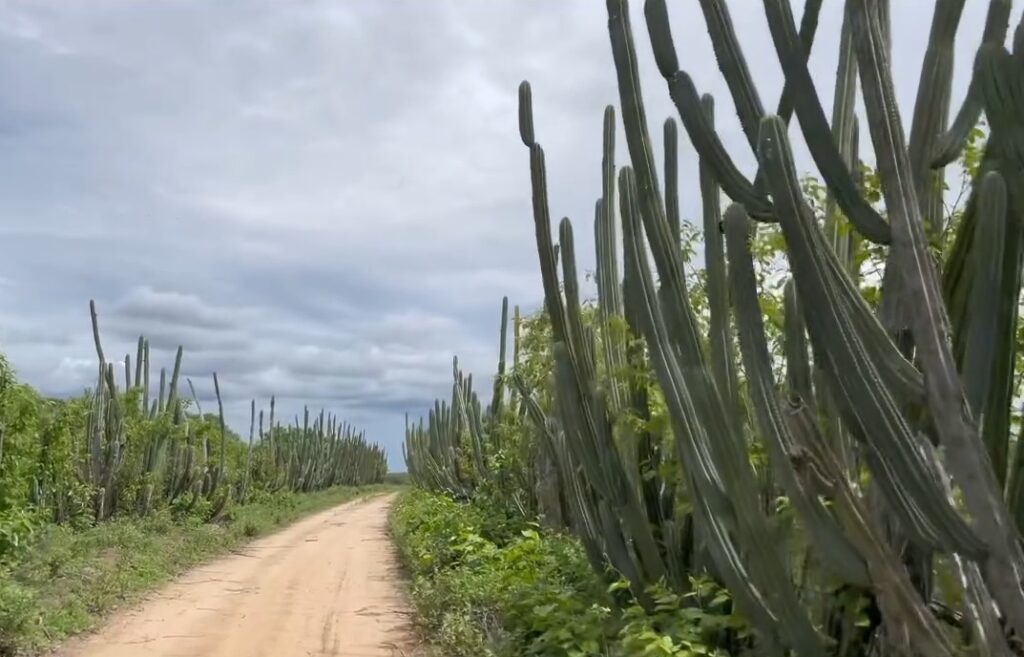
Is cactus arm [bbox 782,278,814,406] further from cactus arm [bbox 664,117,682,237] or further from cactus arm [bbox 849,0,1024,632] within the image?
cactus arm [bbox 664,117,682,237]

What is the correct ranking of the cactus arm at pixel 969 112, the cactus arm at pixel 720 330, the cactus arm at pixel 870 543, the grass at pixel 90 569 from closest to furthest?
the cactus arm at pixel 870 543 → the cactus arm at pixel 969 112 → the cactus arm at pixel 720 330 → the grass at pixel 90 569

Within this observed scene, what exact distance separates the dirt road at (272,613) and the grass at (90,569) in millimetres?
273

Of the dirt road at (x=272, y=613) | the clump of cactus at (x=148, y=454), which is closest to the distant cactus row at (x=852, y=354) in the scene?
the dirt road at (x=272, y=613)

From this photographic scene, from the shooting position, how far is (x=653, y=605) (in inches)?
262

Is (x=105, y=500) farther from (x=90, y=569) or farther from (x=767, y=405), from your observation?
(x=767, y=405)

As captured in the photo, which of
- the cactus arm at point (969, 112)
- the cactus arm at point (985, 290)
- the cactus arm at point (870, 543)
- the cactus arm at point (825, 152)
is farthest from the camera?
the cactus arm at point (969, 112)

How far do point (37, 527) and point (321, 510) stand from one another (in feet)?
73.7

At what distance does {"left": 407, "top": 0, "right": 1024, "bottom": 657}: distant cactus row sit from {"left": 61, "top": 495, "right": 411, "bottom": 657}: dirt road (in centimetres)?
417

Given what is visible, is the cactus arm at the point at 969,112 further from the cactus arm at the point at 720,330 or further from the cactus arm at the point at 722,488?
the cactus arm at the point at 722,488

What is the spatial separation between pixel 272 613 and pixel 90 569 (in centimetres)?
249

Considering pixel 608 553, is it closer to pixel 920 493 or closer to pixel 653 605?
pixel 653 605

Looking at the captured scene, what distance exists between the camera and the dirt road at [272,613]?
8.77 m

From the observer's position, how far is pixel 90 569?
1172 centimetres

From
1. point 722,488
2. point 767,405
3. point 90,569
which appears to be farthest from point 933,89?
point 90,569
